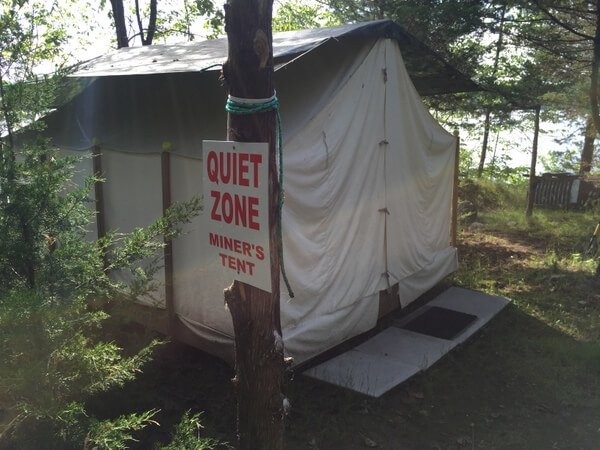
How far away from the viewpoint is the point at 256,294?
2236mm

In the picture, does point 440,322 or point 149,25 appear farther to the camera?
point 149,25

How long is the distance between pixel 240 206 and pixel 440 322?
4.09 m

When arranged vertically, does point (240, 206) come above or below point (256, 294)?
above

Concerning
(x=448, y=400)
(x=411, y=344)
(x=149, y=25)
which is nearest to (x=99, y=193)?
(x=411, y=344)

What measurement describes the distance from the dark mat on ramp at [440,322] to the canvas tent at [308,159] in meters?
0.30

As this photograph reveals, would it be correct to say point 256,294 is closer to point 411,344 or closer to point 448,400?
point 448,400

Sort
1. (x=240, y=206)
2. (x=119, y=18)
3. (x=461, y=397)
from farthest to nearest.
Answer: (x=119, y=18) < (x=461, y=397) < (x=240, y=206)

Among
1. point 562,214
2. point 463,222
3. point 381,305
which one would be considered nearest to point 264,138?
point 381,305

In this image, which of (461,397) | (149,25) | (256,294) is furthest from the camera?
(149,25)

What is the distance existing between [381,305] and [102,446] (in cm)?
373

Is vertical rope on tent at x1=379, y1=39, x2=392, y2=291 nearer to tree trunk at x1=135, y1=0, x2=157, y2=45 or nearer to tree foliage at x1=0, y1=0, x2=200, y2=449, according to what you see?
tree foliage at x1=0, y1=0, x2=200, y2=449

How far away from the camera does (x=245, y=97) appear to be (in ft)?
7.06

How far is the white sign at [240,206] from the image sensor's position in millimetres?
2043

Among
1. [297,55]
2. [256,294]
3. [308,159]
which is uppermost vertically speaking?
[297,55]
